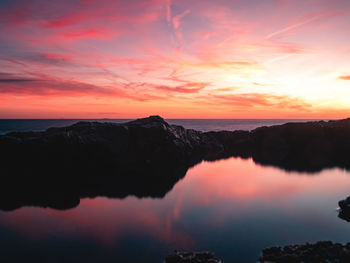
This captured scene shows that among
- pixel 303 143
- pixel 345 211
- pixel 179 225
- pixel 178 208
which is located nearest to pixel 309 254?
pixel 179 225

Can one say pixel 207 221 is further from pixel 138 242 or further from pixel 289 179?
pixel 289 179

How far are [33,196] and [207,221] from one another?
52.5 feet

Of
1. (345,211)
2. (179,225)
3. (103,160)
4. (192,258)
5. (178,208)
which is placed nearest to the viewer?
(192,258)

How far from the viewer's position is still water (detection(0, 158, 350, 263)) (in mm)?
12883

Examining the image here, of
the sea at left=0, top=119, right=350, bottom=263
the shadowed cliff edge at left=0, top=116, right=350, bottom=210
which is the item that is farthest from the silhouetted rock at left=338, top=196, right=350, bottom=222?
the shadowed cliff edge at left=0, top=116, right=350, bottom=210

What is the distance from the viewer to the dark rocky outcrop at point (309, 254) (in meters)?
11.2

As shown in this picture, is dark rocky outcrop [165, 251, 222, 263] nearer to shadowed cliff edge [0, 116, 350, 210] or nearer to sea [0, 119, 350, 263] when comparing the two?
sea [0, 119, 350, 263]

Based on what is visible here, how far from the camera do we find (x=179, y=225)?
638 inches

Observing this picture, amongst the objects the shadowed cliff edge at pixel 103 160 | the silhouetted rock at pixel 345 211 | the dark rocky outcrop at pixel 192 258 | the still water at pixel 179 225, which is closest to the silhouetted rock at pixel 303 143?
the shadowed cliff edge at pixel 103 160

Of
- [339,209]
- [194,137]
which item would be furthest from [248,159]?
[339,209]

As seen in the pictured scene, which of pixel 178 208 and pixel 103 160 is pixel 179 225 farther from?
pixel 103 160

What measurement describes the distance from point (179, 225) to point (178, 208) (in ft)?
11.9

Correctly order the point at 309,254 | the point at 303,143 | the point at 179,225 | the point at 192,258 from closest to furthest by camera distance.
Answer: the point at 192,258 < the point at 309,254 < the point at 179,225 < the point at 303,143

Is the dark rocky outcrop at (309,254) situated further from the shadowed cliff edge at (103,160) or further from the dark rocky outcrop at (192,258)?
the shadowed cliff edge at (103,160)
